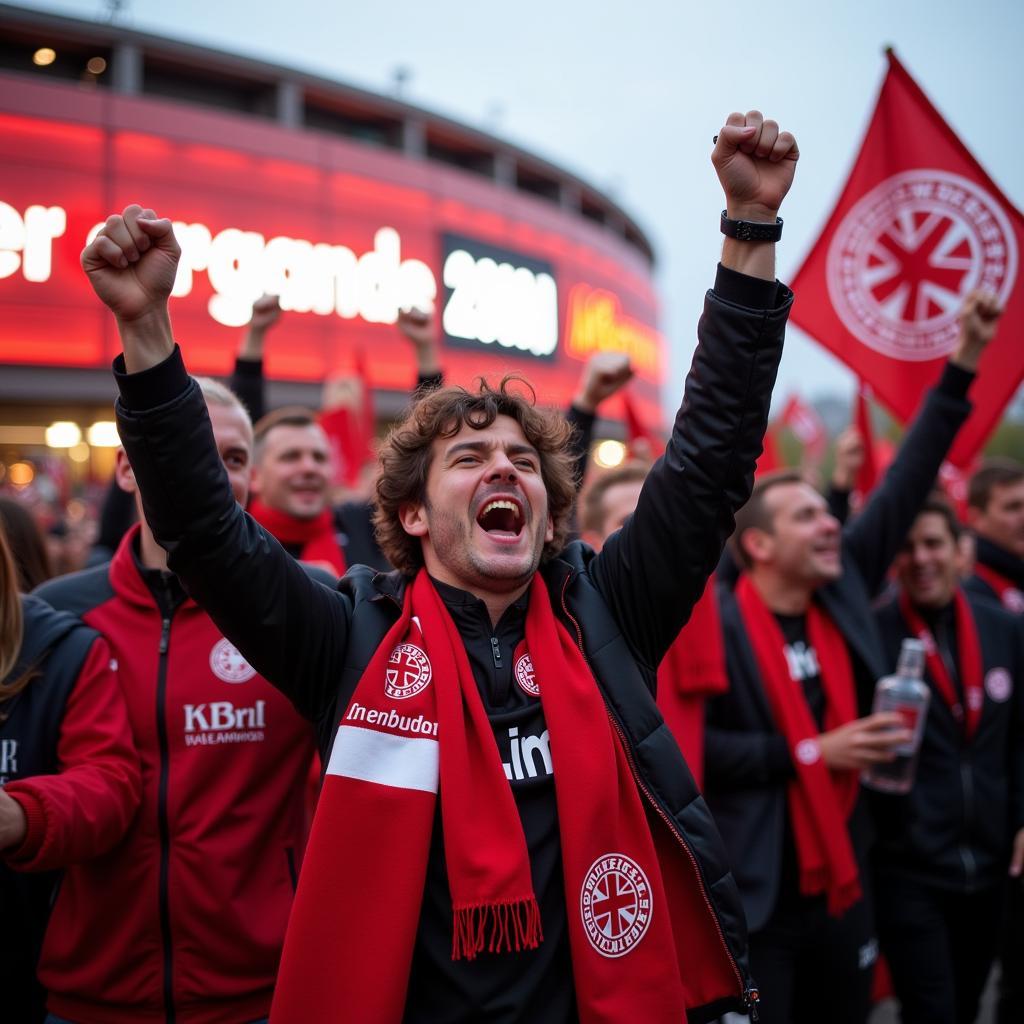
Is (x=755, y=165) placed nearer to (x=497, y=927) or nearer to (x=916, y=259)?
(x=497, y=927)

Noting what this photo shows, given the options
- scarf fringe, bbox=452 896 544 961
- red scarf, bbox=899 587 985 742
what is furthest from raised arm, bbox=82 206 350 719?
red scarf, bbox=899 587 985 742

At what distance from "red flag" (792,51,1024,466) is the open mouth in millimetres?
2387

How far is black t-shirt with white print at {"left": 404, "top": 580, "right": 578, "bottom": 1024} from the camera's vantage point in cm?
166

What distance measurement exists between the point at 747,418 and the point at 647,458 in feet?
8.12

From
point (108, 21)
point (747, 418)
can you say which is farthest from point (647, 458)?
point (108, 21)

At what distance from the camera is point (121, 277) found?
160 centimetres

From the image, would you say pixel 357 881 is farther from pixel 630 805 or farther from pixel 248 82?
pixel 248 82

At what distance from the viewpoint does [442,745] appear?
5.67 ft

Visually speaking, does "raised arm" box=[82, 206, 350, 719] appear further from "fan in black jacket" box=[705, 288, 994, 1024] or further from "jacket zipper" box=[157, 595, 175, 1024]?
"fan in black jacket" box=[705, 288, 994, 1024]

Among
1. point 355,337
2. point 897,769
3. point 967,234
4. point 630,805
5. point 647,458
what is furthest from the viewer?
point 355,337

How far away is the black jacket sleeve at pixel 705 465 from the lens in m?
1.77

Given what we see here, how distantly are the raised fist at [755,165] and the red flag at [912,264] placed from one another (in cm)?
230

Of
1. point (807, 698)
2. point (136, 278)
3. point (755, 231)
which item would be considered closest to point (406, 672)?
point (136, 278)

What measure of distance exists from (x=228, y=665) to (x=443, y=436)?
0.79 metres
